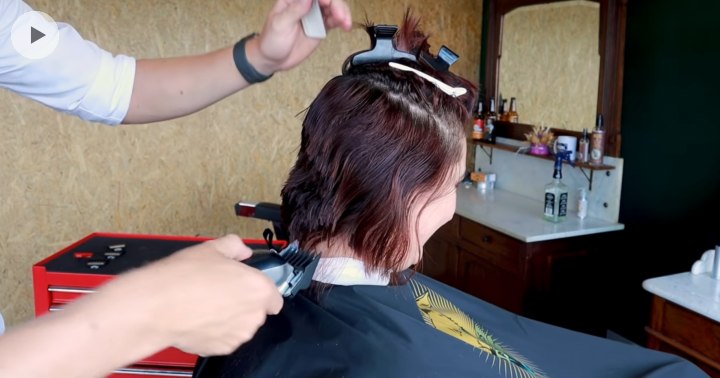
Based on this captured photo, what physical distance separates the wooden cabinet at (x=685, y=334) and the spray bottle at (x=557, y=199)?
3.00 feet

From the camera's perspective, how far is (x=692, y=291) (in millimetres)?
1959

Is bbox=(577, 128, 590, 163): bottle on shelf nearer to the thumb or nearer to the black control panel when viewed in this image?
the black control panel

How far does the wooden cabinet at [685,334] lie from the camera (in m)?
1.83

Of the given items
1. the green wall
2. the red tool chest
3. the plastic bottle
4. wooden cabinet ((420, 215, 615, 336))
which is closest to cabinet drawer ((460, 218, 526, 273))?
wooden cabinet ((420, 215, 615, 336))

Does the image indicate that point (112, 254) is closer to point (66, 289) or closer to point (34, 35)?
point (66, 289)

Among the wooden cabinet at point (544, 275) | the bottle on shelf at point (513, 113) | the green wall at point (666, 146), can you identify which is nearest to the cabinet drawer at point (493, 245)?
the wooden cabinet at point (544, 275)

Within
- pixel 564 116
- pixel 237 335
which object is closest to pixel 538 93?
pixel 564 116

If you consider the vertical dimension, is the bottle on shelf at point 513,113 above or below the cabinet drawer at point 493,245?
above

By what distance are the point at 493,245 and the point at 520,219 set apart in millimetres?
200

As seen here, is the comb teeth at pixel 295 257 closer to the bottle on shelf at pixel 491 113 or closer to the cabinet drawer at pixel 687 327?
the cabinet drawer at pixel 687 327

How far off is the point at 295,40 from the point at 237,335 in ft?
2.45

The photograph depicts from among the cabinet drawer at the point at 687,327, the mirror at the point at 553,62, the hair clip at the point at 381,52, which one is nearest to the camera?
the hair clip at the point at 381,52

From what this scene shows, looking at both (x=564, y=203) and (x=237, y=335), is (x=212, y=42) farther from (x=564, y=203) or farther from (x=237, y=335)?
(x=237, y=335)

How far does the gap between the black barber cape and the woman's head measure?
12 cm
